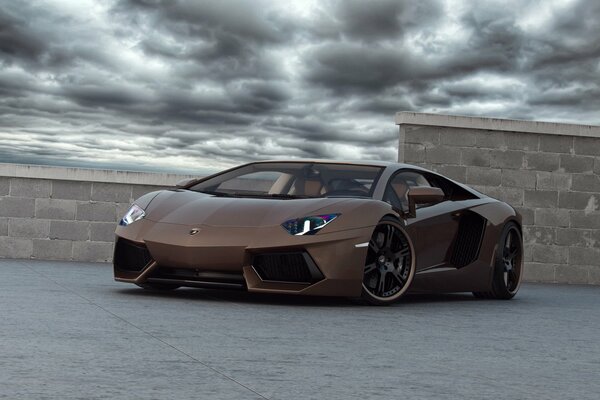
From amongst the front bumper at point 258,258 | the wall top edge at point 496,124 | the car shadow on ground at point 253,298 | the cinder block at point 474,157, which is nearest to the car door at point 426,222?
the car shadow on ground at point 253,298

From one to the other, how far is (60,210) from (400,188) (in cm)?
660

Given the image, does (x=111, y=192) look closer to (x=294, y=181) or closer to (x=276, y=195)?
(x=294, y=181)

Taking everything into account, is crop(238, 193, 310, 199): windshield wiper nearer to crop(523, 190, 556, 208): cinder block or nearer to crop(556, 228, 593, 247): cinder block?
crop(523, 190, 556, 208): cinder block

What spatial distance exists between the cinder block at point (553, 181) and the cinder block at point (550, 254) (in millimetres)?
828

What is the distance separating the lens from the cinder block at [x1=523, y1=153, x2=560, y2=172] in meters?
14.4

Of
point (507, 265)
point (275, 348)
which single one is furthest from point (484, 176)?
point (275, 348)

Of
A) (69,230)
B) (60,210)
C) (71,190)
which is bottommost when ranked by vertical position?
(69,230)

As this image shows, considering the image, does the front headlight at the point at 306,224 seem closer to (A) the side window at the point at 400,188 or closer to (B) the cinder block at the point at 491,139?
(A) the side window at the point at 400,188

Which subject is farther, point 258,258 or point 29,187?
point 29,187

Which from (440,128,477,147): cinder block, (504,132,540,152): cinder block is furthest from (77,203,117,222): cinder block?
(504,132,540,152): cinder block

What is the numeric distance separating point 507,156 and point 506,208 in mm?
4951

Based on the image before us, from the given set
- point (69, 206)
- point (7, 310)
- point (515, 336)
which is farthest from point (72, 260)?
point (515, 336)

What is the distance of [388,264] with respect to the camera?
7621 mm

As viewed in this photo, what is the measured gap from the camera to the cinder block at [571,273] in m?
14.4
